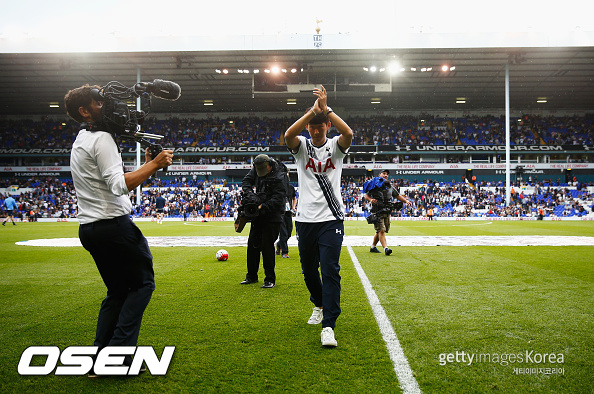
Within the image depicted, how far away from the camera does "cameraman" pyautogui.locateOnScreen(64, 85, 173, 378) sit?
269 centimetres

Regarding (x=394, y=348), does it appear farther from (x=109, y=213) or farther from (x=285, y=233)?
(x=285, y=233)

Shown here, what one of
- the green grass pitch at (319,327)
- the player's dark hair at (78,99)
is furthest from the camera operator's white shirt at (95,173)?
the green grass pitch at (319,327)

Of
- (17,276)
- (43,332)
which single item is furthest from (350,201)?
(43,332)

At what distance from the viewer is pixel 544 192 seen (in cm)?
4103

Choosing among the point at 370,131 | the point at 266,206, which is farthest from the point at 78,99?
the point at 370,131

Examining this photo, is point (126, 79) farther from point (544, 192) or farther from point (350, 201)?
point (544, 192)

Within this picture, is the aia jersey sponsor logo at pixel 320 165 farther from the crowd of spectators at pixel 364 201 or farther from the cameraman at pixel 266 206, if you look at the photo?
the crowd of spectators at pixel 364 201

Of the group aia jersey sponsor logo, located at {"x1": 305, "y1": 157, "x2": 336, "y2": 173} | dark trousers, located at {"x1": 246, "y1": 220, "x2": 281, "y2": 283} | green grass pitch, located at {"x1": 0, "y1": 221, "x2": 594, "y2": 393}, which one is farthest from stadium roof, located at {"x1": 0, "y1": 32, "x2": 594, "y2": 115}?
aia jersey sponsor logo, located at {"x1": 305, "y1": 157, "x2": 336, "y2": 173}

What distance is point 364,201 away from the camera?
3875 cm

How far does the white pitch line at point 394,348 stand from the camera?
2.61 m

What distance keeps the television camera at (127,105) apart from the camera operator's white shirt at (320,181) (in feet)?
4.49

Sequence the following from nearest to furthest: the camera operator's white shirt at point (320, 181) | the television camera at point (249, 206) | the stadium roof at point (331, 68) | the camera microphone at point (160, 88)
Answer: the camera microphone at point (160, 88) < the camera operator's white shirt at point (320, 181) < the television camera at point (249, 206) < the stadium roof at point (331, 68)

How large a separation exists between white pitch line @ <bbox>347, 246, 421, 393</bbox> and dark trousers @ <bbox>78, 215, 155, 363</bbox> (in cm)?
196

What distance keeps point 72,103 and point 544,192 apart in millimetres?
47378
